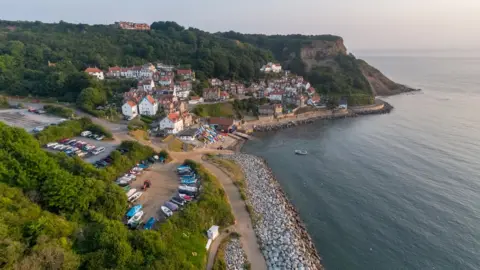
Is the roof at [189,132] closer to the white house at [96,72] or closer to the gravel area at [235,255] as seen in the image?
the gravel area at [235,255]

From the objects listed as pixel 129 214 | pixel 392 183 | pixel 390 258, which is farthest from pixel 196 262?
pixel 392 183

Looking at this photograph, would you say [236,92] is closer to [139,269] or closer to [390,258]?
[390,258]

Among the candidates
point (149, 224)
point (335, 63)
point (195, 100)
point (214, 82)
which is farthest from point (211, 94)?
point (335, 63)

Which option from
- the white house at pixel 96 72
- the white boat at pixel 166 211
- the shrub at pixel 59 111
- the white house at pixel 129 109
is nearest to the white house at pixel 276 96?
the white house at pixel 129 109

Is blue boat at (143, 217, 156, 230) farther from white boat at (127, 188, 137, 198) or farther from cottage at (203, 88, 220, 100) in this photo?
cottage at (203, 88, 220, 100)

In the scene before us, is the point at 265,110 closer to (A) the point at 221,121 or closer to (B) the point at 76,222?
(A) the point at 221,121

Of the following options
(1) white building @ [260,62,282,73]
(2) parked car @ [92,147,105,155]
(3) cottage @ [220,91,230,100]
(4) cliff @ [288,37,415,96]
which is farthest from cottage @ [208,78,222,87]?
(2) parked car @ [92,147,105,155]

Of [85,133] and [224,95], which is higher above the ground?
[224,95]
